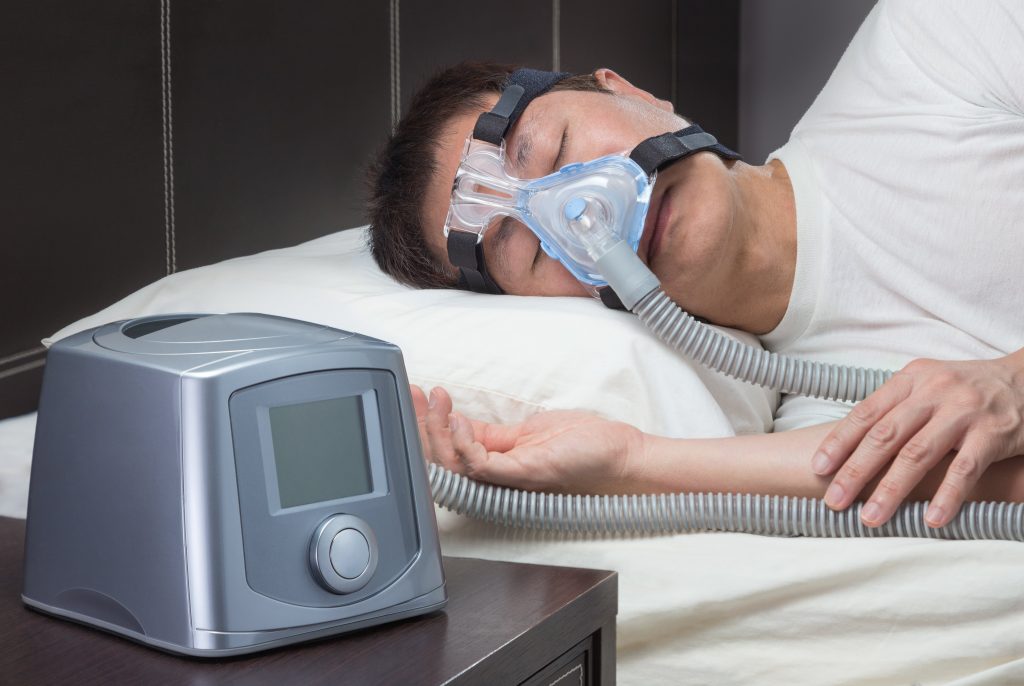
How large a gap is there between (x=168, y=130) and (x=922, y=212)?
1.04 meters

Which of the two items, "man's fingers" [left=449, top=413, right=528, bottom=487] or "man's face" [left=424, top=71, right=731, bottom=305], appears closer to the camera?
"man's fingers" [left=449, top=413, right=528, bottom=487]

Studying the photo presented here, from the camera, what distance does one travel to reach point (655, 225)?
1.33 m

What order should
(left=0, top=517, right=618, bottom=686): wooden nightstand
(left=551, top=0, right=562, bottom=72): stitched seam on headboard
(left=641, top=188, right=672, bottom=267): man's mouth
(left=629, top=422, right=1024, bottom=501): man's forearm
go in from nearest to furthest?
(left=0, top=517, right=618, bottom=686): wooden nightstand < (left=629, top=422, right=1024, bottom=501): man's forearm < (left=641, top=188, right=672, bottom=267): man's mouth < (left=551, top=0, right=562, bottom=72): stitched seam on headboard

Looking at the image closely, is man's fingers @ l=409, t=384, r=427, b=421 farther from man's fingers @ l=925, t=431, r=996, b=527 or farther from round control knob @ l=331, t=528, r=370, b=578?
man's fingers @ l=925, t=431, r=996, b=527

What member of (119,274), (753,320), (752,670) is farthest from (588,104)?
(752,670)

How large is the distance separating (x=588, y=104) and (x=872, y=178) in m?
0.43

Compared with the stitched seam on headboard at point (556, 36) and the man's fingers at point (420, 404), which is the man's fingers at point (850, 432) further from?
the stitched seam on headboard at point (556, 36)

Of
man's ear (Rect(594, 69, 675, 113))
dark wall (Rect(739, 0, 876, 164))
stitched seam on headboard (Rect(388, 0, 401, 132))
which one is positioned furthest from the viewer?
dark wall (Rect(739, 0, 876, 164))

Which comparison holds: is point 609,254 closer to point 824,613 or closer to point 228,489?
point 824,613

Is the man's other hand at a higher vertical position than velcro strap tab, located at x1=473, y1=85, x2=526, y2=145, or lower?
lower

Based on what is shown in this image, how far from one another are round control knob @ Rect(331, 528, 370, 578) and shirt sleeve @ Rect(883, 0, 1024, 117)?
1151 mm

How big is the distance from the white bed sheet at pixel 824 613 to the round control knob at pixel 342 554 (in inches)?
12.2

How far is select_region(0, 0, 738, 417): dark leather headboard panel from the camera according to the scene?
1.21m

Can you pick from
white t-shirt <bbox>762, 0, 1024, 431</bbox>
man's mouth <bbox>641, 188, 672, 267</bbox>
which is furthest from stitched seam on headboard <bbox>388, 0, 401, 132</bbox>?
white t-shirt <bbox>762, 0, 1024, 431</bbox>
